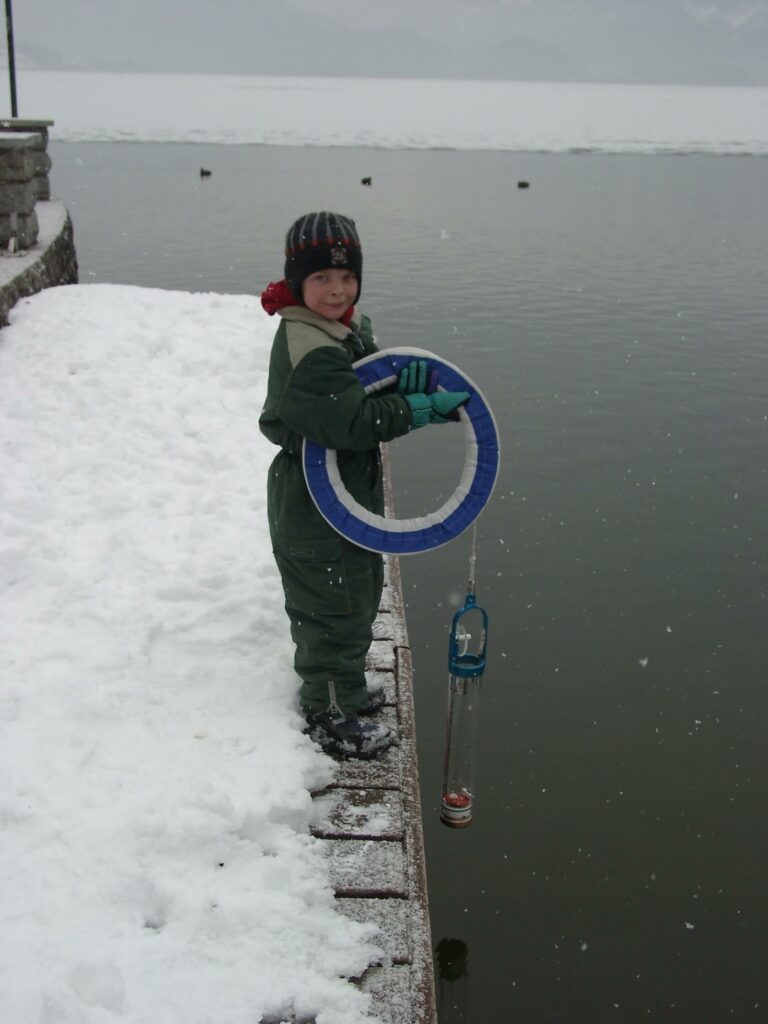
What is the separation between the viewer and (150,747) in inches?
146

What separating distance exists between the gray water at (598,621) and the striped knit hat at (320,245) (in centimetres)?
275

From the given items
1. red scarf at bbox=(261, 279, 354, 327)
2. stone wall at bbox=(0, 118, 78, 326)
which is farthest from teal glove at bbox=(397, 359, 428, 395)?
stone wall at bbox=(0, 118, 78, 326)

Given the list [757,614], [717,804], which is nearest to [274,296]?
[717,804]

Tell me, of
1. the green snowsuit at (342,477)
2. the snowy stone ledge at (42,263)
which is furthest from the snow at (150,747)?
the snowy stone ledge at (42,263)

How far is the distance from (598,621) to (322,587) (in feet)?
11.0

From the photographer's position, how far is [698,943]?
4219 mm

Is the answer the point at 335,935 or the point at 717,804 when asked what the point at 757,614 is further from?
the point at 335,935

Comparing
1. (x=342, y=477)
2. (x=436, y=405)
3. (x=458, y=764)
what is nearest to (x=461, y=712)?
(x=458, y=764)

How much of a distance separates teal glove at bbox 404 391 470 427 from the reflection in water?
7.31 feet

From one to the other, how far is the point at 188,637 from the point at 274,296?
171 cm

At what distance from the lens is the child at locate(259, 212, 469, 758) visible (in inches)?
136

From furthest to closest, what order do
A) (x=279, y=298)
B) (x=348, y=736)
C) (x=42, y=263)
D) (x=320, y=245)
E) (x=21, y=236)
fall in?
(x=21, y=236) → (x=42, y=263) → (x=348, y=736) → (x=279, y=298) → (x=320, y=245)

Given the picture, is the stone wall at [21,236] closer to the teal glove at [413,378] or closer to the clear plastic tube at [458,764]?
the clear plastic tube at [458,764]

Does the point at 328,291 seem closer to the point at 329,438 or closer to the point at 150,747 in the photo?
the point at 329,438
